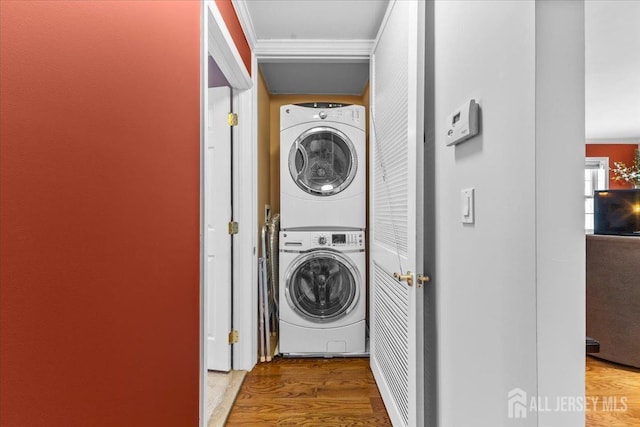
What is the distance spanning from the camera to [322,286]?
2980 mm

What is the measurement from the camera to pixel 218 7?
5.95ft

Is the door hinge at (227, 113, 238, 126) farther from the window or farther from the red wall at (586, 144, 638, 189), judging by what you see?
the red wall at (586, 144, 638, 189)

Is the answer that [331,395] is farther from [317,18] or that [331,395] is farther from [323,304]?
[317,18]

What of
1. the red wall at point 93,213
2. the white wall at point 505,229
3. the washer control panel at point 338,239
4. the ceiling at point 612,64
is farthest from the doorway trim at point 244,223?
the ceiling at point 612,64

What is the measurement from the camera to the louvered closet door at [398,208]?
1.39 metres

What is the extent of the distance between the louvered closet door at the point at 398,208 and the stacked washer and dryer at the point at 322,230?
31 centimetres

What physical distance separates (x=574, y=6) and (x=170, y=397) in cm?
165

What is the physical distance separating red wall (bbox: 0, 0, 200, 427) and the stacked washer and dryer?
1.62 m

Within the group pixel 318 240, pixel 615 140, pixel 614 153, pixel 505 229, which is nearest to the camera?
pixel 505 229

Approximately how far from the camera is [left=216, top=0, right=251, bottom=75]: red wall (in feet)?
6.37

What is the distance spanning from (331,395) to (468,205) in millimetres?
1744

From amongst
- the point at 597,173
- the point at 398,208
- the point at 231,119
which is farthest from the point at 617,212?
the point at 597,173

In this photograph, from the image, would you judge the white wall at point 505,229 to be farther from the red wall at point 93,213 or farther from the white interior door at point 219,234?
the white interior door at point 219,234

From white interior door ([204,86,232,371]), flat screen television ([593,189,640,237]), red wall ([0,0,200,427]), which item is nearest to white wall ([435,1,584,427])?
red wall ([0,0,200,427])
